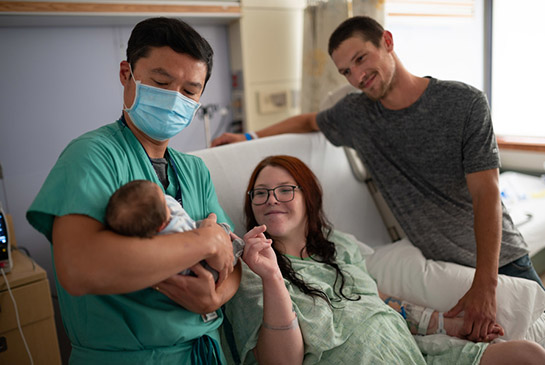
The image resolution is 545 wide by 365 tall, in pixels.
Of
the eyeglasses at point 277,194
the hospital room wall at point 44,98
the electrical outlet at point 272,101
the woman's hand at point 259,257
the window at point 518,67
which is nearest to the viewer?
the woman's hand at point 259,257

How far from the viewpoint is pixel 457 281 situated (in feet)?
5.88

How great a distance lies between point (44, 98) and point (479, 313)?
256 centimetres

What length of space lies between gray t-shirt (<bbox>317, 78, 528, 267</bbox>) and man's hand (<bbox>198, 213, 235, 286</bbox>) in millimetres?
1141

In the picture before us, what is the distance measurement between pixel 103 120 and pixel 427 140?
80.8 inches

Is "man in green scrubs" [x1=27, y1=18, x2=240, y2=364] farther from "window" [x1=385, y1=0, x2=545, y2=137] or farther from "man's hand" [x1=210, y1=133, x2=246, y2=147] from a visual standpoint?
"window" [x1=385, y1=0, x2=545, y2=137]

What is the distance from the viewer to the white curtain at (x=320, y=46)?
3152mm

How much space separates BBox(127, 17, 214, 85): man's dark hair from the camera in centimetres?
106

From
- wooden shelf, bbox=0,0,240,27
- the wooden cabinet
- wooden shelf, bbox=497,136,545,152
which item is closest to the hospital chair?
the wooden cabinet

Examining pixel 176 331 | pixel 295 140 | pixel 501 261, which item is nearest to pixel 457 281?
pixel 501 261

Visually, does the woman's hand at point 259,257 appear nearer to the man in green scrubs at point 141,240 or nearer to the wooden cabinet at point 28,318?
the man in green scrubs at point 141,240

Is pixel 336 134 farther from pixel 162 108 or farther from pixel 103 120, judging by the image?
pixel 103 120

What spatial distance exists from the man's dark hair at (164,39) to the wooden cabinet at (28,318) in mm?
1204

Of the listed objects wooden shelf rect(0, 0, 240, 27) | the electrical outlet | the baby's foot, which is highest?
wooden shelf rect(0, 0, 240, 27)

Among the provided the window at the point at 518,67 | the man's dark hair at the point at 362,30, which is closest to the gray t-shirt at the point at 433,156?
the man's dark hair at the point at 362,30
